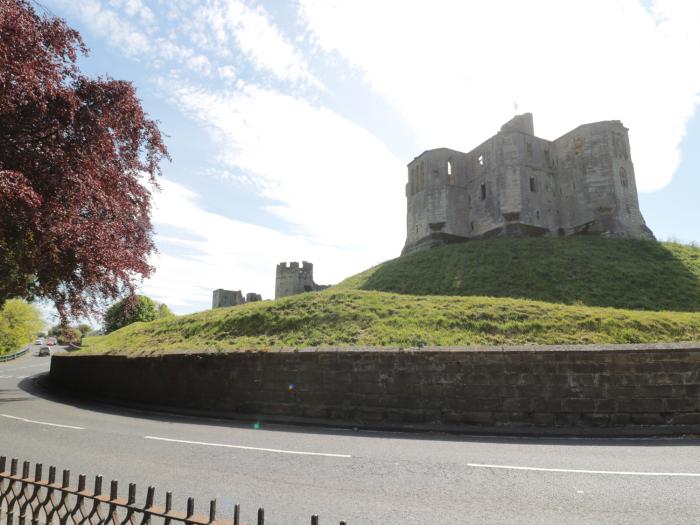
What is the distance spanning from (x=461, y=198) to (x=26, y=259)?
54473 mm

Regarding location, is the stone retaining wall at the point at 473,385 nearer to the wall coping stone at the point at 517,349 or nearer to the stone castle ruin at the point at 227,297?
the wall coping stone at the point at 517,349

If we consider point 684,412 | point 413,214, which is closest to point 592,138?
point 413,214

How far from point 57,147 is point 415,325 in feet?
51.4

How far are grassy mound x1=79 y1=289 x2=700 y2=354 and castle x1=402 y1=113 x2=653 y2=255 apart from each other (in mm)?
30981

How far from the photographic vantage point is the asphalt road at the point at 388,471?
5160 millimetres

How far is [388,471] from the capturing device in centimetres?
676

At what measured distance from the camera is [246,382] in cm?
1280

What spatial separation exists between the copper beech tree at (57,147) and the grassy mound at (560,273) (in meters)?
29.1

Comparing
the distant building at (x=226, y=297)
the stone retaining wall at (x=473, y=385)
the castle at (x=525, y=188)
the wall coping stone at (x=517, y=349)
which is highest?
the castle at (x=525, y=188)

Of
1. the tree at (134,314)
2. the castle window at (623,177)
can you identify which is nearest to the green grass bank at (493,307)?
the castle window at (623,177)

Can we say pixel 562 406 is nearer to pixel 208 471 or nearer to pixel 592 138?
pixel 208 471

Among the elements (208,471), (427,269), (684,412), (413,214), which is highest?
(413,214)

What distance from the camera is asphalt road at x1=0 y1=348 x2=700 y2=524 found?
5.16 metres

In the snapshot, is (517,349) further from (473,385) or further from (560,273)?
(560,273)
